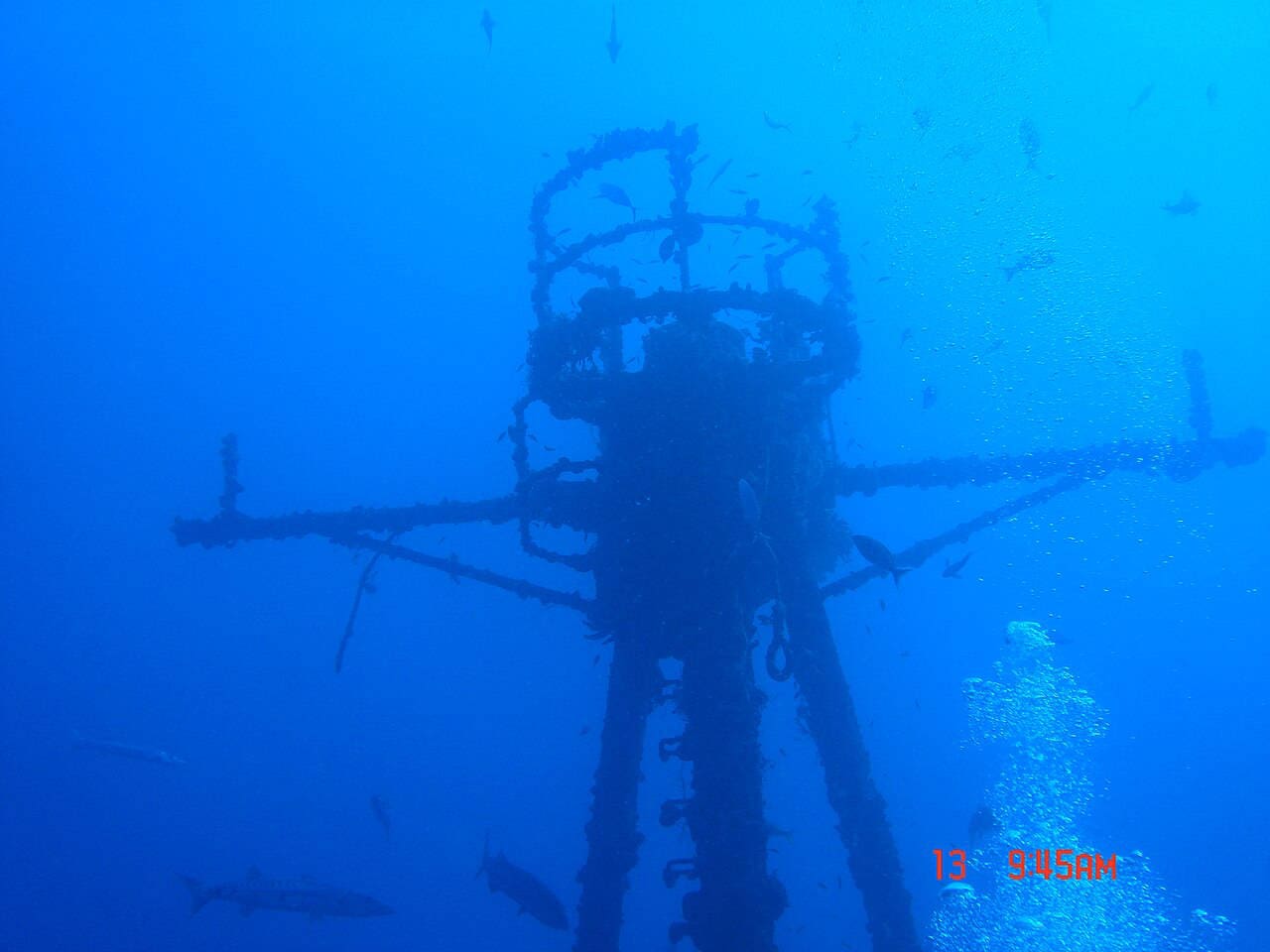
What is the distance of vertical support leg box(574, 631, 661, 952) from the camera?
6859 mm

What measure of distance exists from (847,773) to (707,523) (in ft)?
9.75

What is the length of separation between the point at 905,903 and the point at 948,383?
287ft

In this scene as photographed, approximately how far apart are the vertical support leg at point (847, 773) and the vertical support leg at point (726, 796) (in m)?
1.76

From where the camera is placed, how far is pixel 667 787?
157ft

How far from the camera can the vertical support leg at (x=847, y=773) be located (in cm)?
707

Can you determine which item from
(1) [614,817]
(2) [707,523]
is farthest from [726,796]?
(1) [614,817]

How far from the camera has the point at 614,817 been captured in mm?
6926

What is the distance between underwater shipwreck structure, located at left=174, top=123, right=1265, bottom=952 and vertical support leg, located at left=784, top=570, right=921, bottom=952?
2cm
